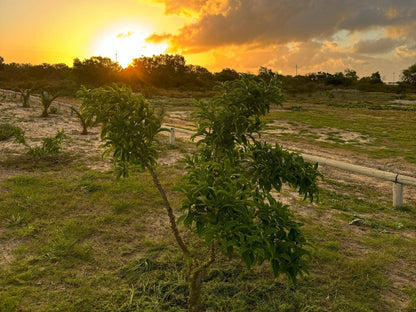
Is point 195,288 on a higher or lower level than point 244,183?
lower

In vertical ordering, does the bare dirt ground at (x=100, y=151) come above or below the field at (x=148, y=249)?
above

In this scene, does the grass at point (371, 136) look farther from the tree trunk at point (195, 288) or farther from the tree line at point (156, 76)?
the tree line at point (156, 76)

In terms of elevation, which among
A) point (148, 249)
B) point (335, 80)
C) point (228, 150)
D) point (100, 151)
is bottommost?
point (148, 249)

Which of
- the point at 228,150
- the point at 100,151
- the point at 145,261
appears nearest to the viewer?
the point at 228,150

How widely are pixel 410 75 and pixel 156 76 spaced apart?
55021 mm

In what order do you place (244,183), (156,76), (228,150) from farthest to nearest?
(156,76) → (228,150) → (244,183)

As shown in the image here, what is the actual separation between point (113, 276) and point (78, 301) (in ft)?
1.73

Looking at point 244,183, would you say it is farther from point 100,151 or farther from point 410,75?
point 410,75

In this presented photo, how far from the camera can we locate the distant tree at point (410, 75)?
65.9 metres

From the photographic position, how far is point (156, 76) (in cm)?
6169

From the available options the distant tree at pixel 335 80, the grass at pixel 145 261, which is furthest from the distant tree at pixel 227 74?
the grass at pixel 145 261

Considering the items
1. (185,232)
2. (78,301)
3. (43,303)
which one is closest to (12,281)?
(43,303)

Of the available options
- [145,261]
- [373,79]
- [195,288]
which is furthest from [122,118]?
[373,79]

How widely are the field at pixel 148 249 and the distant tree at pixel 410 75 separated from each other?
7228cm
